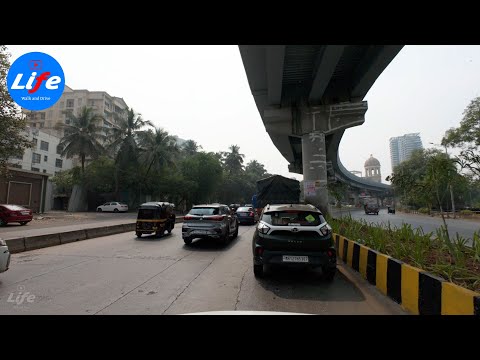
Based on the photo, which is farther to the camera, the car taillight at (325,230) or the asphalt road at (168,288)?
→ the car taillight at (325,230)

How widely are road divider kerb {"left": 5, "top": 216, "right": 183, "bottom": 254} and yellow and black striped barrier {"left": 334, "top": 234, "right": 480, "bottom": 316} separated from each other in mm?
10258

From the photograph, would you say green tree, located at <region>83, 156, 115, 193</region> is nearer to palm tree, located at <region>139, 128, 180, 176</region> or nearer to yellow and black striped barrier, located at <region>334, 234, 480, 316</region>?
palm tree, located at <region>139, 128, 180, 176</region>

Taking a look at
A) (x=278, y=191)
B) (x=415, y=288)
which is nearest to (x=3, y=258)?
(x=415, y=288)

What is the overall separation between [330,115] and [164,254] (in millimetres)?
11756

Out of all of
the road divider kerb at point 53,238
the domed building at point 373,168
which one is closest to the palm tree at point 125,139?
the road divider kerb at point 53,238

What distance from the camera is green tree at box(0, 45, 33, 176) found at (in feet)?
50.1

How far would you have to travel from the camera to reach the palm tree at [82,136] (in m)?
38.3

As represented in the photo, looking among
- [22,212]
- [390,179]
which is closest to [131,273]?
[22,212]

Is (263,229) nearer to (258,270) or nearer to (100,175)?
(258,270)

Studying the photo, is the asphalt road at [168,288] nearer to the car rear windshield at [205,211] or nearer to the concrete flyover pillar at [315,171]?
the car rear windshield at [205,211]

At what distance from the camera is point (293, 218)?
6.07 meters
